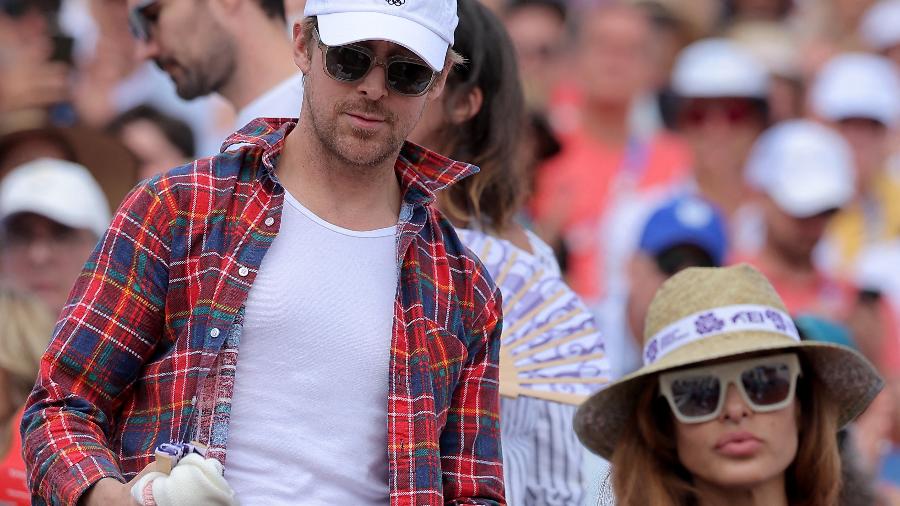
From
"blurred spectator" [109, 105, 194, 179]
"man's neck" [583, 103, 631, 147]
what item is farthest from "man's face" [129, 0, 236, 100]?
"man's neck" [583, 103, 631, 147]

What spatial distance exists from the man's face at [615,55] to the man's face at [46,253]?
10.5 ft

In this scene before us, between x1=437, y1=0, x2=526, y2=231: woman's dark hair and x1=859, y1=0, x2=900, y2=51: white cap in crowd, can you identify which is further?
x1=859, y1=0, x2=900, y2=51: white cap in crowd

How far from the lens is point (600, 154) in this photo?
8.25 meters

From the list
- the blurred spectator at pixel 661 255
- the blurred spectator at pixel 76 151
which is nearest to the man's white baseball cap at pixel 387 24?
the blurred spectator at pixel 661 255

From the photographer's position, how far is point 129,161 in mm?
7230

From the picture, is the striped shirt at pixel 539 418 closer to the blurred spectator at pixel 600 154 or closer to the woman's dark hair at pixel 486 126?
the woman's dark hair at pixel 486 126

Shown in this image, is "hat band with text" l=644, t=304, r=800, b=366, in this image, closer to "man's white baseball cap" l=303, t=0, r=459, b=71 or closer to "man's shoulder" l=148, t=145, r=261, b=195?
"man's white baseball cap" l=303, t=0, r=459, b=71

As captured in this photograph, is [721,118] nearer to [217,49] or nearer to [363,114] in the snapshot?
[217,49]

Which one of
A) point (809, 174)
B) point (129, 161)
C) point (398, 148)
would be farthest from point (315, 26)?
point (809, 174)

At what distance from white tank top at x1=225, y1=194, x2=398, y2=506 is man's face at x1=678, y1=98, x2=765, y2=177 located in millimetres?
5492

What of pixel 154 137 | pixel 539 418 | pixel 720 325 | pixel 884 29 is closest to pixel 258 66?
pixel 539 418

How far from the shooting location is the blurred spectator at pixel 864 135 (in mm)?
8547

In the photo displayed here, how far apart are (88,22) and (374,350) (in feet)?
20.1

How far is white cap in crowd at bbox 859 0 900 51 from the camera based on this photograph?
9.80m
